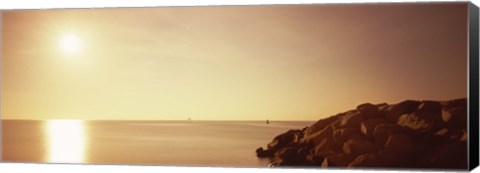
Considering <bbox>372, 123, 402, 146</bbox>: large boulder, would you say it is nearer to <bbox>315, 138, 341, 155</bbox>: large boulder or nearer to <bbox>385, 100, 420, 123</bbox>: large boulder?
<bbox>385, 100, 420, 123</bbox>: large boulder

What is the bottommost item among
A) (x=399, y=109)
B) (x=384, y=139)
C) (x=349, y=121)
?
(x=384, y=139)

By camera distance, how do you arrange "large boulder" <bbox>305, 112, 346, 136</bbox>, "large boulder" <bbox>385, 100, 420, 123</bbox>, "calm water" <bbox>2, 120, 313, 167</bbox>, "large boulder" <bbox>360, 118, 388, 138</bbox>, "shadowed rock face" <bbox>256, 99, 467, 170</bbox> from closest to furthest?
"shadowed rock face" <bbox>256, 99, 467, 170</bbox>
"large boulder" <bbox>385, 100, 420, 123</bbox>
"large boulder" <bbox>360, 118, 388, 138</bbox>
"large boulder" <bbox>305, 112, 346, 136</bbox>
"calm water" <bbox>2, 120, 313, 167</bbox>

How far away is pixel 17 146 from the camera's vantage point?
351 inches

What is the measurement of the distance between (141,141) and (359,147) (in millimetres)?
1829

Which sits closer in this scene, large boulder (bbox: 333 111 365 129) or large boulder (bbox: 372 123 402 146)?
large boulder (bbox: 372 123 402 146)

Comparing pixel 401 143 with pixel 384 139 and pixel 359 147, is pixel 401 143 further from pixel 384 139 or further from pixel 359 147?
pixel 359 147

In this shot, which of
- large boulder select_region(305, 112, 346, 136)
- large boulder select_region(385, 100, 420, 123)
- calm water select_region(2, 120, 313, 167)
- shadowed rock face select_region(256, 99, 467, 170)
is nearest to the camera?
shadowed rock face select_region(256, 99, 467, 170)

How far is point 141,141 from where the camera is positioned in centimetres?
861

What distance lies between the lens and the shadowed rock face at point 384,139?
7848 mm

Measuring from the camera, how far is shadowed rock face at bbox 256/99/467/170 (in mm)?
7848

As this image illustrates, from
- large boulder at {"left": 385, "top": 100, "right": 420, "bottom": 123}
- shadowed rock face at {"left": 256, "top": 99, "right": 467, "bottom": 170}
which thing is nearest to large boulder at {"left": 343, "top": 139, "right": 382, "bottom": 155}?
shadowed rock face at {"left": 256, "top": 99, "right": 467, "bottom": 170}

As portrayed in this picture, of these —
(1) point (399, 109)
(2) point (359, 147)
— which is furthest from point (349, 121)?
(1) point (399, 109)

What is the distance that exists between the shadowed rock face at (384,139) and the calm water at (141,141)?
14cm

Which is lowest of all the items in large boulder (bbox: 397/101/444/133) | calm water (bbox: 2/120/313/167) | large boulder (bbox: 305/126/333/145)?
calm water (bbox: 2/120/313/167)
